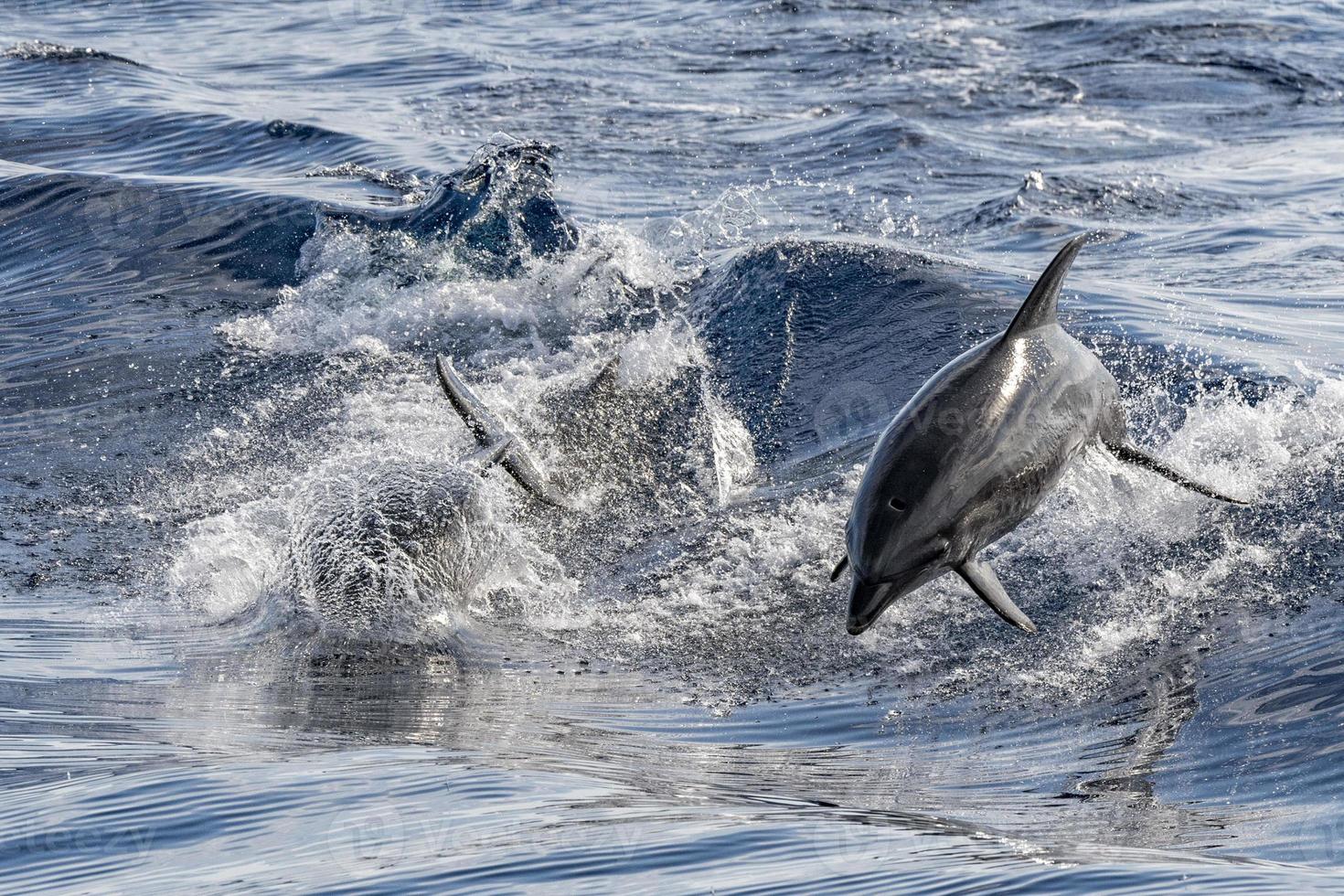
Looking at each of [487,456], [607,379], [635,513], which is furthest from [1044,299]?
[607,379]

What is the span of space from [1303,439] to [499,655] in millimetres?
4699

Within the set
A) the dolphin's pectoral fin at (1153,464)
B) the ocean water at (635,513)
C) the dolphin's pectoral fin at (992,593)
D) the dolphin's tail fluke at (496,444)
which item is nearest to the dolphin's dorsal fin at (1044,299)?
the dolphin's pectoral fin at (1153,464)

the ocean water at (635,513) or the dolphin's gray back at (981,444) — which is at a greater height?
the dolphin's gray back at (981,444)


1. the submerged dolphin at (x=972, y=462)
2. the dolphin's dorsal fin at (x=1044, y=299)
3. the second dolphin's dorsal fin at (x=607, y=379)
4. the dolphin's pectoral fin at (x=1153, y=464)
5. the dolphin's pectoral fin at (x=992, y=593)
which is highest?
the dolphin's dorsal fin at (x=1044, y=299)

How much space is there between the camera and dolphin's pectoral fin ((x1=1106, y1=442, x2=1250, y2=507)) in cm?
676

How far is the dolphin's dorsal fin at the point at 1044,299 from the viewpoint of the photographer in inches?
239

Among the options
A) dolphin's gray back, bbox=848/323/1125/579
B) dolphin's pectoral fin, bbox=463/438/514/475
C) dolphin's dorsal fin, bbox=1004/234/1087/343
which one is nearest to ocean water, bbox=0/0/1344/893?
dolphin's pectoral fin, bbox=463/438/514/475

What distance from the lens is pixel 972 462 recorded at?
544cm

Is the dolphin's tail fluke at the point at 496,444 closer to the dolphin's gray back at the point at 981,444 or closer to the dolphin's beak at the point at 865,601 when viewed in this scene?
the dolphin's gray back at the point at 981,444

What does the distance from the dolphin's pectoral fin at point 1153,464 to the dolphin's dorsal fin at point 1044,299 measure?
0.77 meters

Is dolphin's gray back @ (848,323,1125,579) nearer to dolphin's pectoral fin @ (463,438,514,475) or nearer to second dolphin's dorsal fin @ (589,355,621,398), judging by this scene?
dolphin's pectoral fin @ (463,438,514,475)

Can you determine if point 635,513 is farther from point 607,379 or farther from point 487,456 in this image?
point 607,379

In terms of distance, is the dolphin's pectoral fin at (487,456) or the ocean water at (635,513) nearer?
the ocean water at (635,513)

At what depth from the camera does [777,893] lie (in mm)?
4289
